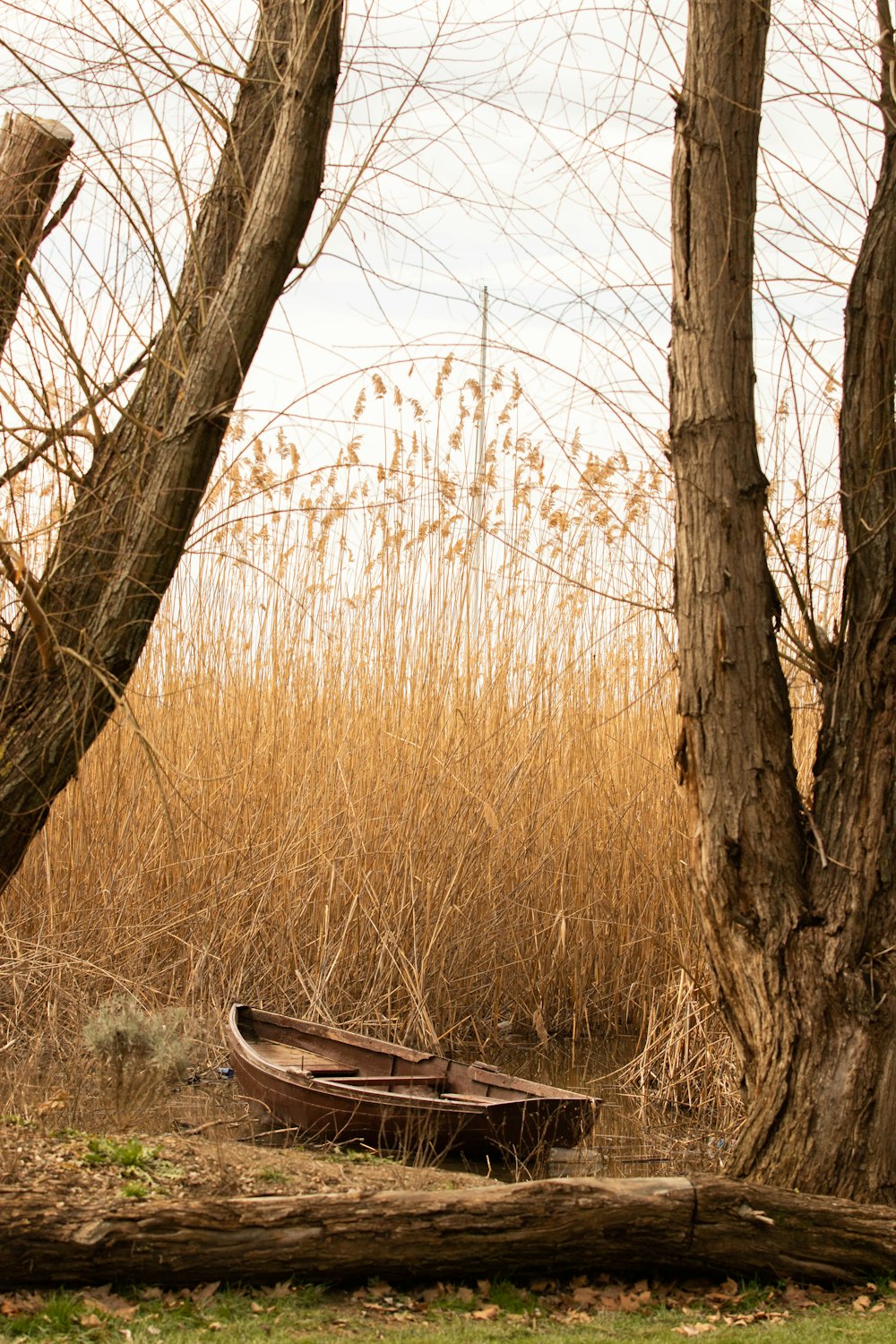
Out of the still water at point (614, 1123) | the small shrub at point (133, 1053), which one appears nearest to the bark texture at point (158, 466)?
the small shrub at point (133, 1053)

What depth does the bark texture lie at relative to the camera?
9.09 feet

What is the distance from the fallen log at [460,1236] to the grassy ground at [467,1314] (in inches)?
1.7

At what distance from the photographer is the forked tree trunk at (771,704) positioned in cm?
298

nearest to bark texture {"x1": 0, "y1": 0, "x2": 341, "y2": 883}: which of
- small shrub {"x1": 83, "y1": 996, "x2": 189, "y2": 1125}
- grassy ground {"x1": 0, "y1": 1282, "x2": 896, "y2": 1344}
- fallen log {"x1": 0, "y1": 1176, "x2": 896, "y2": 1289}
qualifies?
fallen log {"x1": 0, "y1": 1176, "x2": 896, "y2": 1289}

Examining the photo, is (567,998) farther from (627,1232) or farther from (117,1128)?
(627,1232)

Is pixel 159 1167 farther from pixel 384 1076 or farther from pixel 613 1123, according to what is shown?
pixel 613 1123

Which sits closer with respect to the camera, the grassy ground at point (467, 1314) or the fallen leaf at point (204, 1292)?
the grassy ground at point (467, 1314)

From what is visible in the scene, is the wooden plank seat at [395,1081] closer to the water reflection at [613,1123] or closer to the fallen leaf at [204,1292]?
the water reflection at [613,1123]

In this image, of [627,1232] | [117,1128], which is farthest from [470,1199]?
[117,1128]

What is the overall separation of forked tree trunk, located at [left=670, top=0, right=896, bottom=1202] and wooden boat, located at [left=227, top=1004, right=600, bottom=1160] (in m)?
1.00

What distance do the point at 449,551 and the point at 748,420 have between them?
2668 millimetres

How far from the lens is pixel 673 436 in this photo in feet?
10.5

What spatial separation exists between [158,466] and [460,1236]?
172cm

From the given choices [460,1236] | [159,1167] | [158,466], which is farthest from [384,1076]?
[158,466]
